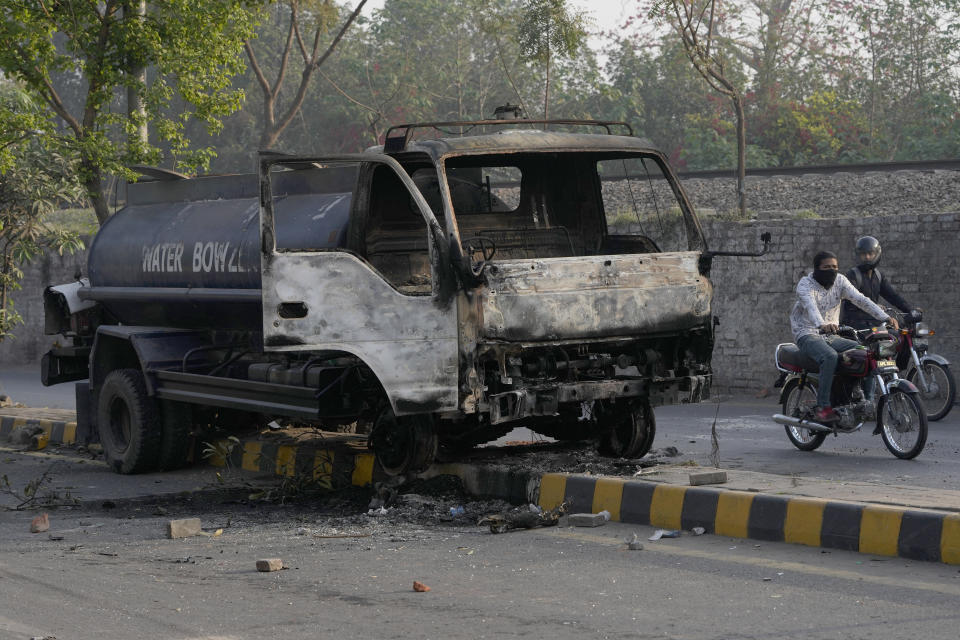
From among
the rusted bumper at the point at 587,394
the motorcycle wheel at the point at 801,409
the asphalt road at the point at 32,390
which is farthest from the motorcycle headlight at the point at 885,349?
the asphalt road at the point at 32,390

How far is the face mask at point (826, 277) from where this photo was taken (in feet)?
33.9

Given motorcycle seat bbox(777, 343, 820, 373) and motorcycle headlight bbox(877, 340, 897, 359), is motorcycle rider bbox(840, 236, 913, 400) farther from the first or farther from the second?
motorcycle headlight bbox(877, 340, 897, 359)

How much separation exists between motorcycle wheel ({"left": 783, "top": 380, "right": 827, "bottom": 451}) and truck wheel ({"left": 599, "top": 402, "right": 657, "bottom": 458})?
1949 mm

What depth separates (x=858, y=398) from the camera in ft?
33.3

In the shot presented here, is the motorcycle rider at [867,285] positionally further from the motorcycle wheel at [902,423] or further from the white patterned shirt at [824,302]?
the motorcycle wheel at [902,423]

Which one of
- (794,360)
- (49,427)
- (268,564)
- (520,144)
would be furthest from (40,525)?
(794,360)

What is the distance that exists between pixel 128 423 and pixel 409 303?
154 inches

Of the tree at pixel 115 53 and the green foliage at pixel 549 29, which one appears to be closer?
the tree at pixel 115 53

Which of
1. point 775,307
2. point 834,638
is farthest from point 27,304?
point 834,638

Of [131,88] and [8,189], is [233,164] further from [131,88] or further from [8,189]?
[131,88]

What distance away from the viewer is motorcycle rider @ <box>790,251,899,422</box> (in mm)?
10102

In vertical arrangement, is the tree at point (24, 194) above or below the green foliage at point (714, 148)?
below

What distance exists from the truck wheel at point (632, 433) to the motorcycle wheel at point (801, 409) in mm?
1949

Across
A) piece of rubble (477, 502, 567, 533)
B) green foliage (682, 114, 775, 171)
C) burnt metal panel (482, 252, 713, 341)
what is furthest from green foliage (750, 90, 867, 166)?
piece of rubble (477, 502, 567, 533)
